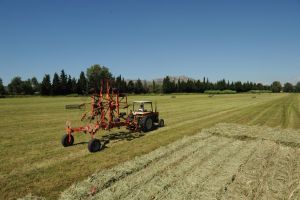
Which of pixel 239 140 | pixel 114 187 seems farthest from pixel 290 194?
pixel 239 140

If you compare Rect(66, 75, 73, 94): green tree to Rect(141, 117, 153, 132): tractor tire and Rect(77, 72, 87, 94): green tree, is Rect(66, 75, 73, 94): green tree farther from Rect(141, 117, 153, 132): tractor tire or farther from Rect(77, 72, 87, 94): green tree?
Rect(141, 117, 153, 132): tractor tire

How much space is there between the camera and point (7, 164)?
30.7 ft

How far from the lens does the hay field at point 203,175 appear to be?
651 centimetres

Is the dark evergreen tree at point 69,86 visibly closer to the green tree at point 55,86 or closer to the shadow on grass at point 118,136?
the green tree at point 55,86

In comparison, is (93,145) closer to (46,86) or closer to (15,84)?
(46,86)

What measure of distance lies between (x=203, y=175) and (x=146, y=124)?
325 inches

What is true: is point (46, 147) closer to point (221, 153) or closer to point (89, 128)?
point (89, 128)

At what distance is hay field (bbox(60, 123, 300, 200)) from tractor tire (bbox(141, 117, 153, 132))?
3.99 metres

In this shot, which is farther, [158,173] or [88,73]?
[88,73]

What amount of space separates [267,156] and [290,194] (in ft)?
11.5

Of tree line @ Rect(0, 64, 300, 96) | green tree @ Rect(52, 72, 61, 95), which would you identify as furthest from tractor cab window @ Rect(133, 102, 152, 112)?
green tree @ Rect(52, 72, 61, 95)

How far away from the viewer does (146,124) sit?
51.6ft

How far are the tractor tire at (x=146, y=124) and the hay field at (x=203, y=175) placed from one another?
399cm

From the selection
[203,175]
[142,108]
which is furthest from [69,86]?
[203,175]
